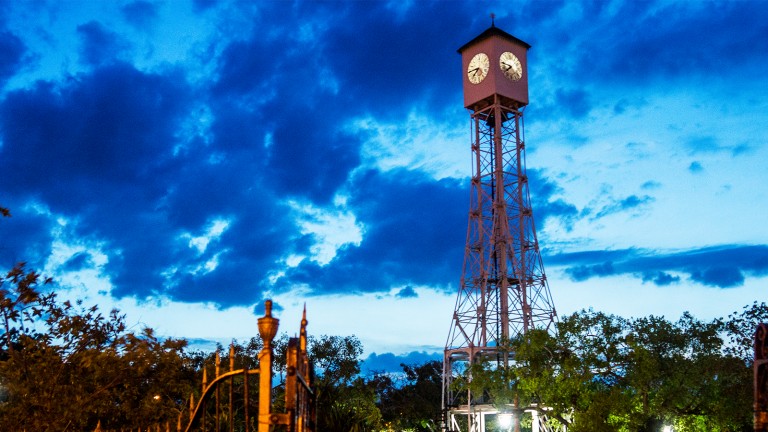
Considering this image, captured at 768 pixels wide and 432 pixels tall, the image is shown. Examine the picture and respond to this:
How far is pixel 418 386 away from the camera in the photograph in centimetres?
5941

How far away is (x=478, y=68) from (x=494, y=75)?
159 centimetres

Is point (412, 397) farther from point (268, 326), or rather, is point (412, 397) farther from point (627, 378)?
point (268, 326)

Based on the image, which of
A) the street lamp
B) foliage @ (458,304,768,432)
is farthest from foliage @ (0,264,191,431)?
the street lamp

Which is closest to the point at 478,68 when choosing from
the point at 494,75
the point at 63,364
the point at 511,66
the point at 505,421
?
the point at 494,75

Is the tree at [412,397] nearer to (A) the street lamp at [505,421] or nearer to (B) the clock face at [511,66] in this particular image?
(A) the street lamp at [505,421]

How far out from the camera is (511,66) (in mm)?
46938

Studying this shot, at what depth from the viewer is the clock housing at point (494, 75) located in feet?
149

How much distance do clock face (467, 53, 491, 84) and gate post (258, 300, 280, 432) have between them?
41.7 metres

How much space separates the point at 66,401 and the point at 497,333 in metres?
32.6

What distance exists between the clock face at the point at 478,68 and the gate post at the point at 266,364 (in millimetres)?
41696

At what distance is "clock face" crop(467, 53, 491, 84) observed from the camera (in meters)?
46.1

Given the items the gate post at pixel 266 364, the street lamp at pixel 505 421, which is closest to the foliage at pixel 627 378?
the street lamp at pixel 505 421

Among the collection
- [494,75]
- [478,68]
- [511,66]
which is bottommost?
[494,75]

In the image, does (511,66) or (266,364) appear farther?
(511,66)
